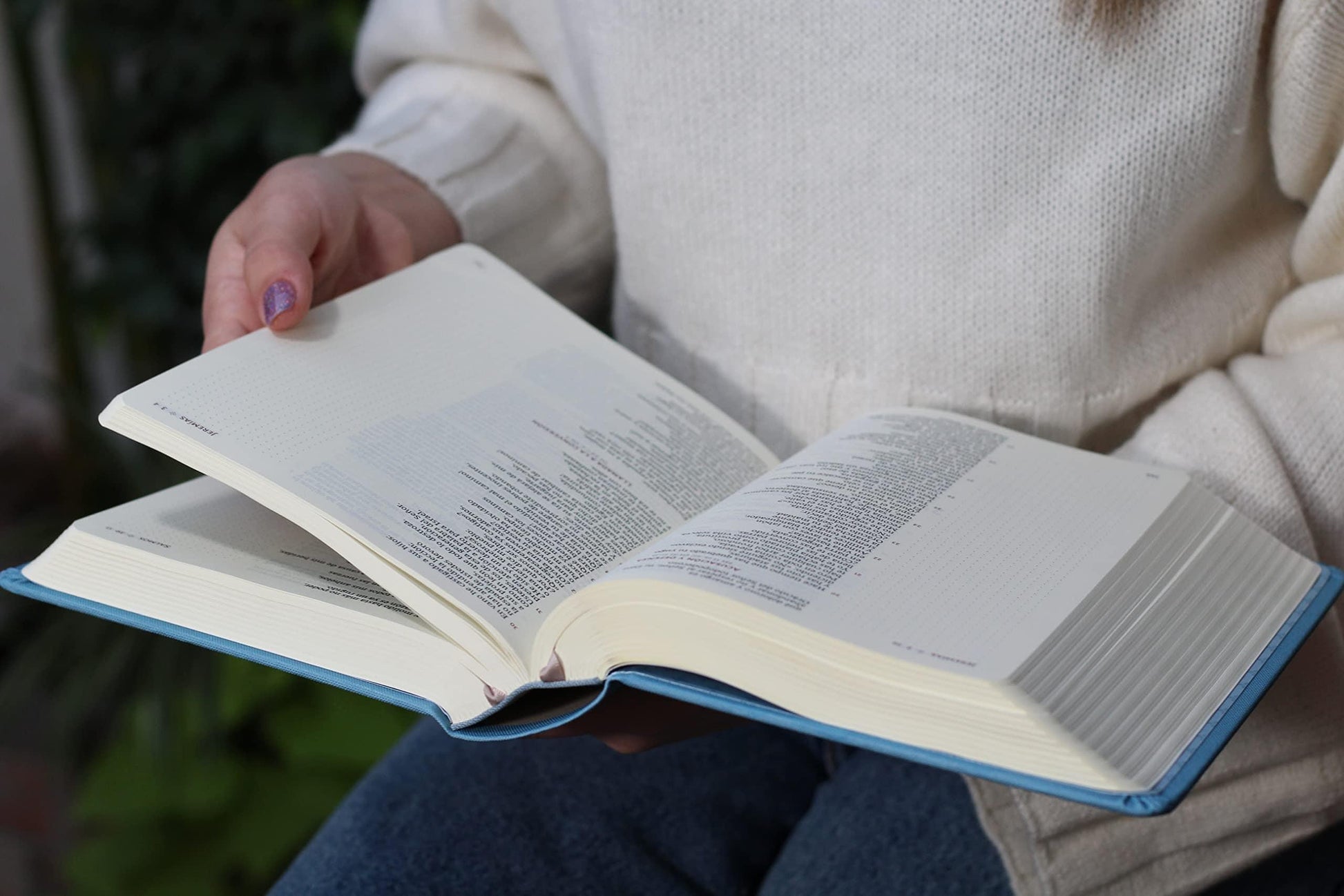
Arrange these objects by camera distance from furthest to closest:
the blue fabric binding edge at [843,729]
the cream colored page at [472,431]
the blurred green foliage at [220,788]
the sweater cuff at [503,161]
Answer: the blurred green foliage at [220,788] < the sweater cuff at [503,161] < the cream colored page at [472,431] < the blue fabric binding edge at [843,729]

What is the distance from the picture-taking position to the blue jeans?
0.58 metres

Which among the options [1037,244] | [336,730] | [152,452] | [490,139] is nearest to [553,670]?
[1037,244]

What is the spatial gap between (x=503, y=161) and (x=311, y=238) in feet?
0.67

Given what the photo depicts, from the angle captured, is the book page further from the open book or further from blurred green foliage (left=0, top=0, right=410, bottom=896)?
blurred green foliage (left=0, top=0, right=410, bottom=896)

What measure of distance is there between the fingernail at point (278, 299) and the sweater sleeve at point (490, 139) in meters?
0.20

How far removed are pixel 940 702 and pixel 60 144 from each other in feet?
5.89

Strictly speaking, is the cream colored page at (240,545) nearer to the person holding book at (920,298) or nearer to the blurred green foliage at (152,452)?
the person holding book at (920,298)

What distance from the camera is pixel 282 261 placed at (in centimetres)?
55

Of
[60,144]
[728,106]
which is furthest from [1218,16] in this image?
[60,144]

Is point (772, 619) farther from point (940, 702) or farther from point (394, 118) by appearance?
point (394, 118)

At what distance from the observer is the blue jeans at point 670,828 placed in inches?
22.9

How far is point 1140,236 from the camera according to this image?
59 cm

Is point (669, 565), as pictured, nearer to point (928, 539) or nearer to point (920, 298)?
point (928, 539)

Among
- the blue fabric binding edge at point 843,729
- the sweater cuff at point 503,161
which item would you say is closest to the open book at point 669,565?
the blue fabric binding edge at point 843,729
